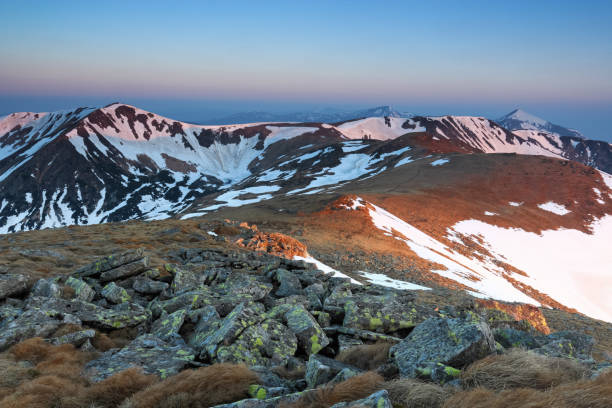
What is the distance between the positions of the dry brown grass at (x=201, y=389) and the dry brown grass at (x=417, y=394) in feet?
9.62

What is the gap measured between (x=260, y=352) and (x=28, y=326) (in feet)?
23.5

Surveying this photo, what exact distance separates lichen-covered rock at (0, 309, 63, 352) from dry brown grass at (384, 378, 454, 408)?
10.3 metres

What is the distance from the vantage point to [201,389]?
652 centimetres

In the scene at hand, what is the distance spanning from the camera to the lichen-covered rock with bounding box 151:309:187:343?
10.1 m

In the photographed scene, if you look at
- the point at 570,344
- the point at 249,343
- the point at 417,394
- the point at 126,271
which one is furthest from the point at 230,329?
the point at 126,271

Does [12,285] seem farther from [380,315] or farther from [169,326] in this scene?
[380,315]

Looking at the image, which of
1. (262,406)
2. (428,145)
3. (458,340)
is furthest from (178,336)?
(428,145)

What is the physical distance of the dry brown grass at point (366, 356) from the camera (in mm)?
7414

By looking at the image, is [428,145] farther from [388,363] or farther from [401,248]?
[388,363]

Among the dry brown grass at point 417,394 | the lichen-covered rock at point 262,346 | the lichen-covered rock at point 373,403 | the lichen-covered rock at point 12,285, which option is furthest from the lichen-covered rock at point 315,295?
the lichen-covered rock at point 12,285

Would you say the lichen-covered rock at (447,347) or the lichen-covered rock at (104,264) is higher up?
the lichen-covered rock at (447,347)

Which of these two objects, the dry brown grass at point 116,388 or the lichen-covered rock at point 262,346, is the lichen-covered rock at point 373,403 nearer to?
the lichen-covered rock at point 262,346

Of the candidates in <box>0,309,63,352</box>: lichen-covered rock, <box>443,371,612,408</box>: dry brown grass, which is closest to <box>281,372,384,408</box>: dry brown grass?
<box>443,371,612,408</box>: dry brown grass

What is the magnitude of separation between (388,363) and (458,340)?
4.95 ft
